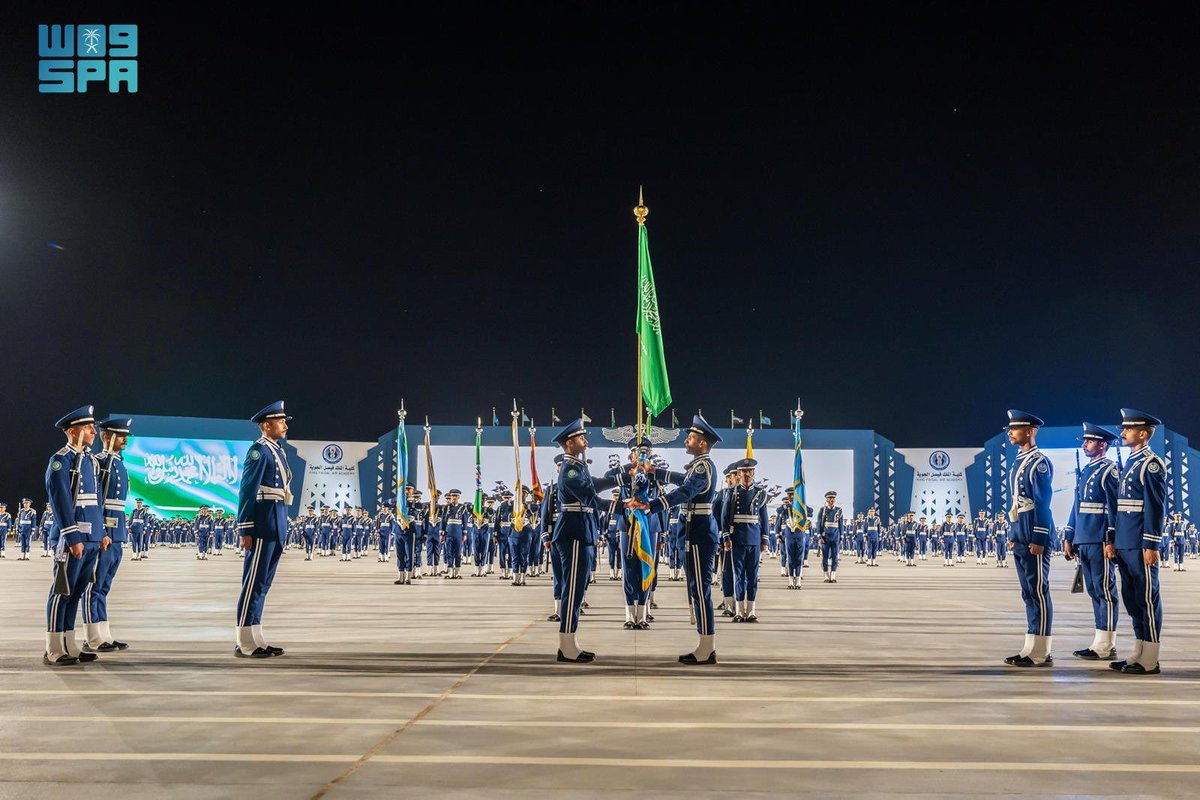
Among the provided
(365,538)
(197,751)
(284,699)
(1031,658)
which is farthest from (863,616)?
(365,538)

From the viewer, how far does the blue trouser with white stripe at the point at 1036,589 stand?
8.21 m

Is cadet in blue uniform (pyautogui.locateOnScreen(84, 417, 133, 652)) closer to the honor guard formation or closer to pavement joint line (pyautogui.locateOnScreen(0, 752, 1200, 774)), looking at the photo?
the honor guard formation

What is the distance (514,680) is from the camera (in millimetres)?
7047

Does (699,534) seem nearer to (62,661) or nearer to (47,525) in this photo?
(62,661)

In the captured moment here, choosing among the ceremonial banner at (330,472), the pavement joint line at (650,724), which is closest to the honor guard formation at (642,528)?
the pavement joint line at (650,724)

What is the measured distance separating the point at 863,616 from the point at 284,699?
28.1 feet

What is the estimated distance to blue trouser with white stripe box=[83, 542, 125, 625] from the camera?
8.64m

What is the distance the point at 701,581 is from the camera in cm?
809

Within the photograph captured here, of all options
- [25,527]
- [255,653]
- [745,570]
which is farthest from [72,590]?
[25,527]

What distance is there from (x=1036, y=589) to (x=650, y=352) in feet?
15.0

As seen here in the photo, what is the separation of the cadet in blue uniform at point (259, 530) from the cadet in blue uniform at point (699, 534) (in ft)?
9.88

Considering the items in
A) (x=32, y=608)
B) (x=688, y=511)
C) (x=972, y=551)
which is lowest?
(x=972, y=551)

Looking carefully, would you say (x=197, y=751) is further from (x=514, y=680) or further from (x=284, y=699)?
(x=514, y=680)

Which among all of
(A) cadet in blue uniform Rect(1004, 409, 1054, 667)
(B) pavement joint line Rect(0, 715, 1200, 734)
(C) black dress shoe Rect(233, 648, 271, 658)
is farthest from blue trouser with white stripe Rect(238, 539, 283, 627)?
(A) cadet in blue uniform Rect(1004, 409, 1054, 667)
